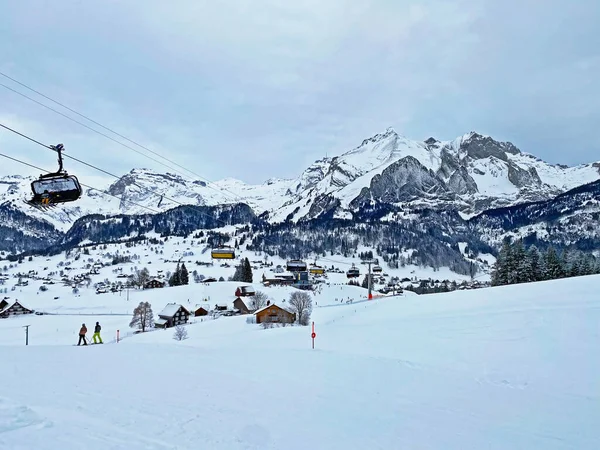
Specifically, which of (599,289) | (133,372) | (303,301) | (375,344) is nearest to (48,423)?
(133,372)

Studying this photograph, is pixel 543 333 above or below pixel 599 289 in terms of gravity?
below

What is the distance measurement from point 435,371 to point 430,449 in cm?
700

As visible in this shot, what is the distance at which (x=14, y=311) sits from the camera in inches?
3179

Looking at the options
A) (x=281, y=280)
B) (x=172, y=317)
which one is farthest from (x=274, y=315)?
(x=281, y=280)

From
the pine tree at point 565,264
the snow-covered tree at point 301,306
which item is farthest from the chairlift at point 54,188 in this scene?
the pine tree at point 565,264

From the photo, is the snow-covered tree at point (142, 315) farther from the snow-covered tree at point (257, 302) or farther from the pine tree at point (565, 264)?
the pine tree at point (565, 264)

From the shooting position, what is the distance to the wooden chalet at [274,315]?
155 ft

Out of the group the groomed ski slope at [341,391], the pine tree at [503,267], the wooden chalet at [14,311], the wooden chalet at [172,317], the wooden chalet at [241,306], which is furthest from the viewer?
the wooden chalet at [14,311]

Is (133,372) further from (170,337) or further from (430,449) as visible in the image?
(170,337)

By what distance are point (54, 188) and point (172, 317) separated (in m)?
49.7

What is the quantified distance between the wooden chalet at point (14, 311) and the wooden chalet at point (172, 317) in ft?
133

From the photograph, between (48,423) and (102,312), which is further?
(102,312)

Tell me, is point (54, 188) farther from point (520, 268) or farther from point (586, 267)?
point (586, 267)

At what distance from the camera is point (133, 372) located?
12195 millimetres
